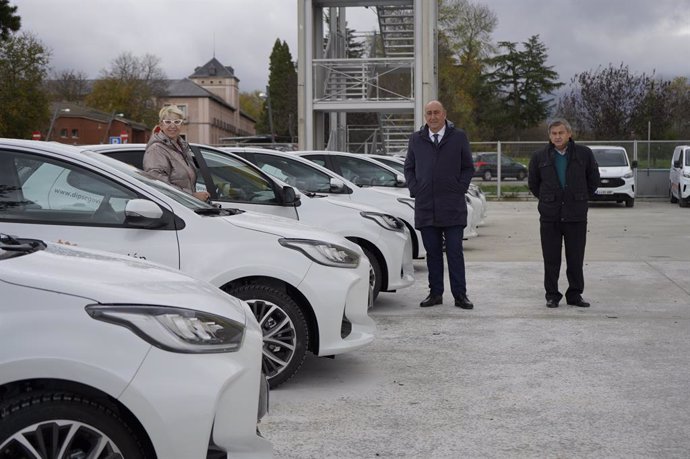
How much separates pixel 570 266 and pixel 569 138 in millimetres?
1257

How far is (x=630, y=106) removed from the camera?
4969cm

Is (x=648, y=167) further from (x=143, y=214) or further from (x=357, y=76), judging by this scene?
(x=143, y=214)

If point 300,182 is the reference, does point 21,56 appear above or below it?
above

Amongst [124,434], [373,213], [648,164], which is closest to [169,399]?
[124,434]

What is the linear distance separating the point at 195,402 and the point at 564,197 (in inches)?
249

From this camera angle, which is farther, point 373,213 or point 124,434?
point 373,213

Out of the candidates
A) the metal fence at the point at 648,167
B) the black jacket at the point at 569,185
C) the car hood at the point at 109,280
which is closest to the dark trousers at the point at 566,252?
the black jacket at the point at 569,185

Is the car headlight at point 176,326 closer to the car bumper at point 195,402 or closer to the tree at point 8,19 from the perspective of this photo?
the car bumper at point 195,402

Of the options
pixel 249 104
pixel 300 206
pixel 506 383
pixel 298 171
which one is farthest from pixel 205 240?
pixel 249 104

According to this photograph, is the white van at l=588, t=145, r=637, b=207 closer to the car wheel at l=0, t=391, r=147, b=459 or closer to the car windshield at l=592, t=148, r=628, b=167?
the car windshield at l=592, t=148, r=628, b=167

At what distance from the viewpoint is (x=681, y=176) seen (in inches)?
1021

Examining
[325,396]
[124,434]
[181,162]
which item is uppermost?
[181,162]

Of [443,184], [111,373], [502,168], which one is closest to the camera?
[111,373]

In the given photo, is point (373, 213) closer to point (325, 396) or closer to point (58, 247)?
point (325, 396)
